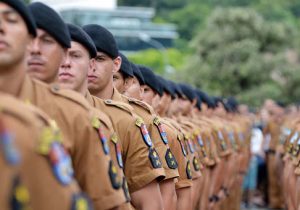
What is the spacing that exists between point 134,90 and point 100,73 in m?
1.66

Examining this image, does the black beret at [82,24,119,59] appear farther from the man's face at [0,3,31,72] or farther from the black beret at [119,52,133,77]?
the man's face at [0,3,31,72]

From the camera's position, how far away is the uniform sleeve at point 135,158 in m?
6.25

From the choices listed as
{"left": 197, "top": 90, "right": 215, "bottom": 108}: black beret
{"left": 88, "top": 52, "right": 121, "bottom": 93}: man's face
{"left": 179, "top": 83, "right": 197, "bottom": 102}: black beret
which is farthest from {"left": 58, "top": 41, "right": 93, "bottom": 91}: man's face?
{"left": 197, "top": 90, "right": 215, "bottom": 108}: black beret

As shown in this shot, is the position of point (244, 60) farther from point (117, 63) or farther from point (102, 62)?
point (102, 62)

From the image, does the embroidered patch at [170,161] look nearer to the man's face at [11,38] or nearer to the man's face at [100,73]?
the man's face at [100,73]

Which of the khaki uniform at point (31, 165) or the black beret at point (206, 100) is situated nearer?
the khaki uniform at point (31, 165)

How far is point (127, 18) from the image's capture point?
325 feet

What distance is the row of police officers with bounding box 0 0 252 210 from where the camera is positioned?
3529mm

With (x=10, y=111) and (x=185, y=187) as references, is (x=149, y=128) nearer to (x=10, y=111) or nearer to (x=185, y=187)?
(x=185, y=187)

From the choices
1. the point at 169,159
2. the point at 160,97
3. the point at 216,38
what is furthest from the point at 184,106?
the point at 216,38

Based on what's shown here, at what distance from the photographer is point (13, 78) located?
13.7ft

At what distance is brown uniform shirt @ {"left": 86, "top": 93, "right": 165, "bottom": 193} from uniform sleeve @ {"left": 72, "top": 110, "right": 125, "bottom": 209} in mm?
1422

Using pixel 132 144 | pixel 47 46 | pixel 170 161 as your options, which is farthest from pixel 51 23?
pixel 170 161

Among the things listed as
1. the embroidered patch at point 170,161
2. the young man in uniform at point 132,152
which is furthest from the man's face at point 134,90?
the young man in uniform at point 132,152
